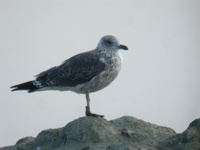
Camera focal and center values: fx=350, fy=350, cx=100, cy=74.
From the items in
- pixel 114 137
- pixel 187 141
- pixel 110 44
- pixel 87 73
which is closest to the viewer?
pixel 187 141

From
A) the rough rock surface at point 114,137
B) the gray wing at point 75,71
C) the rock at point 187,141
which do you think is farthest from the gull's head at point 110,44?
the rock at point 187,141

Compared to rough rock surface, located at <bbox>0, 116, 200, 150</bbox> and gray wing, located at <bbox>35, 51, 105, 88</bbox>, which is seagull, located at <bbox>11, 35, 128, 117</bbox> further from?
rough rock surface, located at <bbox>0, 116, 200, 150</bbox>

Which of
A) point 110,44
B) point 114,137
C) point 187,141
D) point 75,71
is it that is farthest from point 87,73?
point 187,141

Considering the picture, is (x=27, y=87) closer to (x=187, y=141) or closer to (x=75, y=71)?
(x=75, y=71)

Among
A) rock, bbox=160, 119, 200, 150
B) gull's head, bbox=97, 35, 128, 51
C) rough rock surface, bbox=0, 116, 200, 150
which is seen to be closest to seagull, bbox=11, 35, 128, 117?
gull's head, bbox=97, 35, 128, 51

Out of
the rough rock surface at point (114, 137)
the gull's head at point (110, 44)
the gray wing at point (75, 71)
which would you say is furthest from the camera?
the gull's head at point (110, 44)

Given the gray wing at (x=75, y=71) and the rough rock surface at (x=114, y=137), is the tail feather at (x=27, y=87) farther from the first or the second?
the rough rock surface at (x=114, y=137)

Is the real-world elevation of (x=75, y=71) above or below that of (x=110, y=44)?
below
